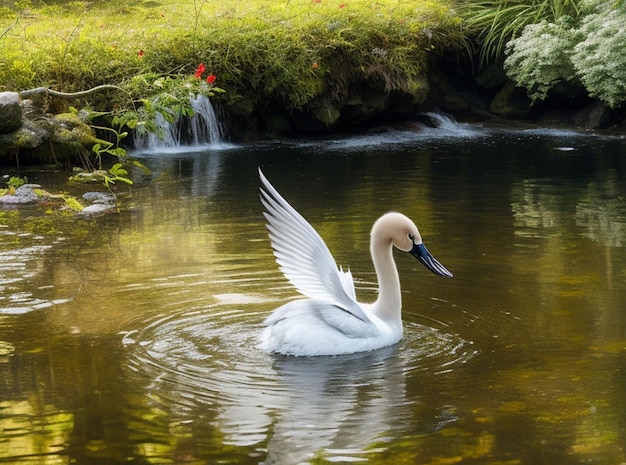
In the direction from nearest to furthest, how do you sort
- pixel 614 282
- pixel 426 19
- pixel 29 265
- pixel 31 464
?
pixel 31 464, pixel 614 282, pixel 29 265, pixel 426 19

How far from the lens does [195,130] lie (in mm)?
16703

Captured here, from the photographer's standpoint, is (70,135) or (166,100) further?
(70,135)

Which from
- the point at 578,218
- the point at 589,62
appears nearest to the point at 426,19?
the point at 589,62

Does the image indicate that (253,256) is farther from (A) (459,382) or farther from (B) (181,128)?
(B) (181,128)

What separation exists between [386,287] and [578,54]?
1124 cm

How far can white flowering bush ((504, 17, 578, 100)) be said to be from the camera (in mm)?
17177

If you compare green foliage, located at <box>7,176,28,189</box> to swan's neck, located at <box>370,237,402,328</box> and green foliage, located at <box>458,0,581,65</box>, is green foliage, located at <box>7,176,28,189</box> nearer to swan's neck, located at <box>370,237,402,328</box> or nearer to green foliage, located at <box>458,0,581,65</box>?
swan's neck, located at <box>370,237,402,328</box>

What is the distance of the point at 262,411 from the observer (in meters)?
5.18

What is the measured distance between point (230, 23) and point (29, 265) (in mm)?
9611

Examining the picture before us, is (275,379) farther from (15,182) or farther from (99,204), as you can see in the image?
(15,182)

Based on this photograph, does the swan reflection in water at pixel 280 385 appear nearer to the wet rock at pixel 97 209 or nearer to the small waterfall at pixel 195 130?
the wet rock at pixel 97 209

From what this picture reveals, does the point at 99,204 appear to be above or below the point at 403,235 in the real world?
below

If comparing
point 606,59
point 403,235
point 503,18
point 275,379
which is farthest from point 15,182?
point 503,18

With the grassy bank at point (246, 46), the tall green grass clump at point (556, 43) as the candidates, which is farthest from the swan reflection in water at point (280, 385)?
the tall green grass clump at point (556, 43)
